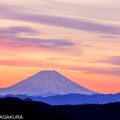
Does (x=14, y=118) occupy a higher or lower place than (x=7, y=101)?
lower

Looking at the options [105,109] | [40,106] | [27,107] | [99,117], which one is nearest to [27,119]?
[27,107]

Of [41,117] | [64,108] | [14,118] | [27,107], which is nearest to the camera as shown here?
[14,118]

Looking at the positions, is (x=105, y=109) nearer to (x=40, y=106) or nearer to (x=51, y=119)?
(x=40, y=106)

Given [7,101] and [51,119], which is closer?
[51,119]

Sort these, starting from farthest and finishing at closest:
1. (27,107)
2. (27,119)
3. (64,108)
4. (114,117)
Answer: (64,108) < (114,117) < (27,107) < (27,119)

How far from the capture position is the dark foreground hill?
258ft

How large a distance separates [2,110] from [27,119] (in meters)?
5.77

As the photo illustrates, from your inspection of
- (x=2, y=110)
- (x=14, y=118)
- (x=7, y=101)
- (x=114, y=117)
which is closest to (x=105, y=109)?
(x=114, y=117)

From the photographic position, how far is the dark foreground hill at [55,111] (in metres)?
78.8

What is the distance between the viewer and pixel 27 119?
72.7m

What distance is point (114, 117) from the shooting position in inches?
4146

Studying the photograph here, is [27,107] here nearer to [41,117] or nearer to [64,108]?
[41,117]

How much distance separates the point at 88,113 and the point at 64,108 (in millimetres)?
5828

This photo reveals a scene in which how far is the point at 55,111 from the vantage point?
10262 centimetres
